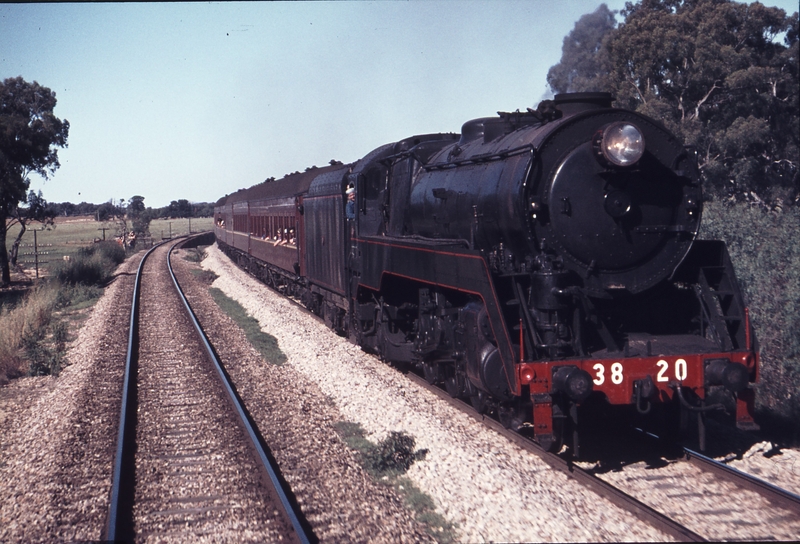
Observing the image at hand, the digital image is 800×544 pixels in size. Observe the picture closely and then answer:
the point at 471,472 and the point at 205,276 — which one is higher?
the point at 471,472

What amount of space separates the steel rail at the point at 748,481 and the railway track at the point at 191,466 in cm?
372

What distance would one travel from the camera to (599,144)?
20.5ft

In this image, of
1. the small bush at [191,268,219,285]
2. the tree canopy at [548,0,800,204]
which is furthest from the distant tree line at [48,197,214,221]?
→ the tree canopy at [548,0,800,204]

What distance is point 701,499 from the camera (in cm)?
560

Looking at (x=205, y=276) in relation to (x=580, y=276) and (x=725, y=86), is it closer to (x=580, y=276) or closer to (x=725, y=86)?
(x=725, y=86)

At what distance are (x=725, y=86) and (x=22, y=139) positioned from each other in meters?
25.9

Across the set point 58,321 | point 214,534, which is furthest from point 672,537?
point 58,321

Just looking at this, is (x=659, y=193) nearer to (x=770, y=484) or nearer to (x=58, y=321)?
(x=770, y=484)

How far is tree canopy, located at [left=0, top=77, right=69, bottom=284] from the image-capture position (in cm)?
2478

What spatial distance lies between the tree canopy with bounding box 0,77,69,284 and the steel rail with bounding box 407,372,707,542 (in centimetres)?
2336

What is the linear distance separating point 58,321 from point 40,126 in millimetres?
12822

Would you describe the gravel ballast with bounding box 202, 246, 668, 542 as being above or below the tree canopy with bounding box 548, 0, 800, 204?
below

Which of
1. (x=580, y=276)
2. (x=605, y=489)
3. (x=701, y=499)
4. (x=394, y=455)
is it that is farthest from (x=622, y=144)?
(x=394, y=455)

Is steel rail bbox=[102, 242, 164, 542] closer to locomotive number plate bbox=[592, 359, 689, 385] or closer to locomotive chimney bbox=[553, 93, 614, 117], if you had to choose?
locomotive number plate bbox=[592, 359, 689, 385]
